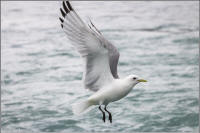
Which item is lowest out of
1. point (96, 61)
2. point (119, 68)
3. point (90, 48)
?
point (119, 68)

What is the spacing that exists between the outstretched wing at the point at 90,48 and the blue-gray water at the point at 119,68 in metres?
6.65

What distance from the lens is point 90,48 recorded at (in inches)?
189

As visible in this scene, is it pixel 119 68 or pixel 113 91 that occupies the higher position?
pixel 113 91

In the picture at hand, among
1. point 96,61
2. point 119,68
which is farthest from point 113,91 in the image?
point 119,68

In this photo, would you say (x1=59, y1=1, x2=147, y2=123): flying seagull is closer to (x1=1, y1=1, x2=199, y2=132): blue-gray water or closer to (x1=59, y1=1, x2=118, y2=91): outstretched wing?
(x1=59, y1=1, x2=118, y2=91): outstretched wing

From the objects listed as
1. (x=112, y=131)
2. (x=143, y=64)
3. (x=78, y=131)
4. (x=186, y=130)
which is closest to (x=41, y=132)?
(x=78, y=131)

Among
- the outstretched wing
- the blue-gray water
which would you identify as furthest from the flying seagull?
the blue-gray water

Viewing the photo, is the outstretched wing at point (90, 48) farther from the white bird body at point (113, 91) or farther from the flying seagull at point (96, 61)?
the white bird body at point (113, 91)

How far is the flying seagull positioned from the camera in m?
4.57

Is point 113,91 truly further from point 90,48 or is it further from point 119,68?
point 119,68

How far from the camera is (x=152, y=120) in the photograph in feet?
40.2

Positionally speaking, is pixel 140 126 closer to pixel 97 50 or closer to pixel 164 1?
pixel 97 50

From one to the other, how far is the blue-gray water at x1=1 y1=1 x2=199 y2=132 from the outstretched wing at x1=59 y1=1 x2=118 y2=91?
6.65m

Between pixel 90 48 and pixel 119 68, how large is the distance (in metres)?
10.2
